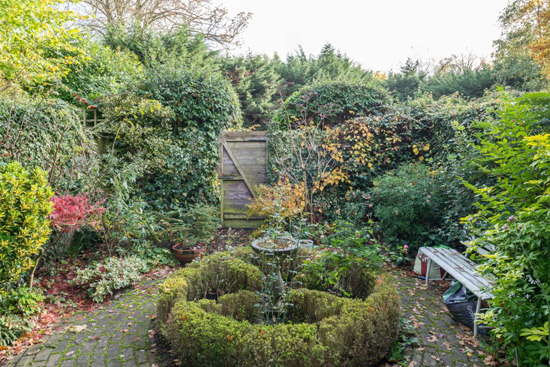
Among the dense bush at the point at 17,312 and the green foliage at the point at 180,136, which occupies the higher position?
the green foliage at the point at 180,136

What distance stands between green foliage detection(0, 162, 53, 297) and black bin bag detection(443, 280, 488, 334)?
4418mm

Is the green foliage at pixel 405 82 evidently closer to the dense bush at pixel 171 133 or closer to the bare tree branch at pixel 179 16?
the bare tree branch at pixel 179 16

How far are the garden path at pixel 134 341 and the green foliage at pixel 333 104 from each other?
209 inches

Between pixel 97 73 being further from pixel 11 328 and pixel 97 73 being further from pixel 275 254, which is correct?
pixel 275 254

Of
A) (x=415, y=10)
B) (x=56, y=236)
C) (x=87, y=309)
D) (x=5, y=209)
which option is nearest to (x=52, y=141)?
(x=56, y=236)

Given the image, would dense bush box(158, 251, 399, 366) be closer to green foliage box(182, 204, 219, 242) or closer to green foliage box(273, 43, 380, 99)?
green foliage box(182, 204, 219, 242)

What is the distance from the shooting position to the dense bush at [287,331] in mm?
2283

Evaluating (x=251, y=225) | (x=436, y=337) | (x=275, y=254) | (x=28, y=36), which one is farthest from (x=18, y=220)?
(x=28, y=36)

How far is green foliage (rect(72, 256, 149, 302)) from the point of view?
12.9ft

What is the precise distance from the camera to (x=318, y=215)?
693cm

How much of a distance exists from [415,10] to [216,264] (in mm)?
8548

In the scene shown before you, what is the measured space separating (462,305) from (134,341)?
3374mm

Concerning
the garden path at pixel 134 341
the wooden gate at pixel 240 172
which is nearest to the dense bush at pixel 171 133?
the wooden gate at pixel 240 172

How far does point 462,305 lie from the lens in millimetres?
3281
